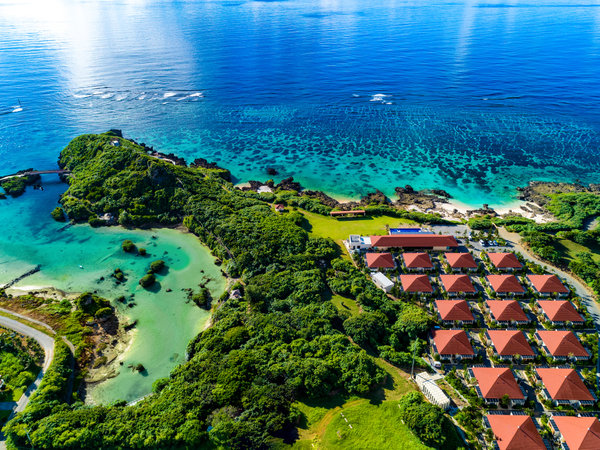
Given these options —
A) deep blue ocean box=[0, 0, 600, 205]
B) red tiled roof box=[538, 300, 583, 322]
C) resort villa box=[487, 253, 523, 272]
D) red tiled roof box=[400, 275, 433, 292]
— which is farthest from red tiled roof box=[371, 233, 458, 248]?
deep blue ocean box=[0, 0, 600, 205]

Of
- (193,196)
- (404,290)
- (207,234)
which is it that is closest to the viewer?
(404,290)

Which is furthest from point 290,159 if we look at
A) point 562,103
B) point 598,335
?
point 562,103

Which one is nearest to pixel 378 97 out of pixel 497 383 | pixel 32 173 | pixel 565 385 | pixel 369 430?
pixel 32 173

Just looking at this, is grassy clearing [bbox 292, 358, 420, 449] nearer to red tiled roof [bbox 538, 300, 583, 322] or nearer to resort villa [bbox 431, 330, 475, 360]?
resort villa [bbox 431, 330, 475, 360]

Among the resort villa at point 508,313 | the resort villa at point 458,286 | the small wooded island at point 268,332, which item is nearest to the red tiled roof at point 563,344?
the resort villa at point 508,313

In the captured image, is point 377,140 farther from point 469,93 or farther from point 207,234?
point 207,234

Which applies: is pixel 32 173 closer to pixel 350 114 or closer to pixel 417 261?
pixel 417 261
